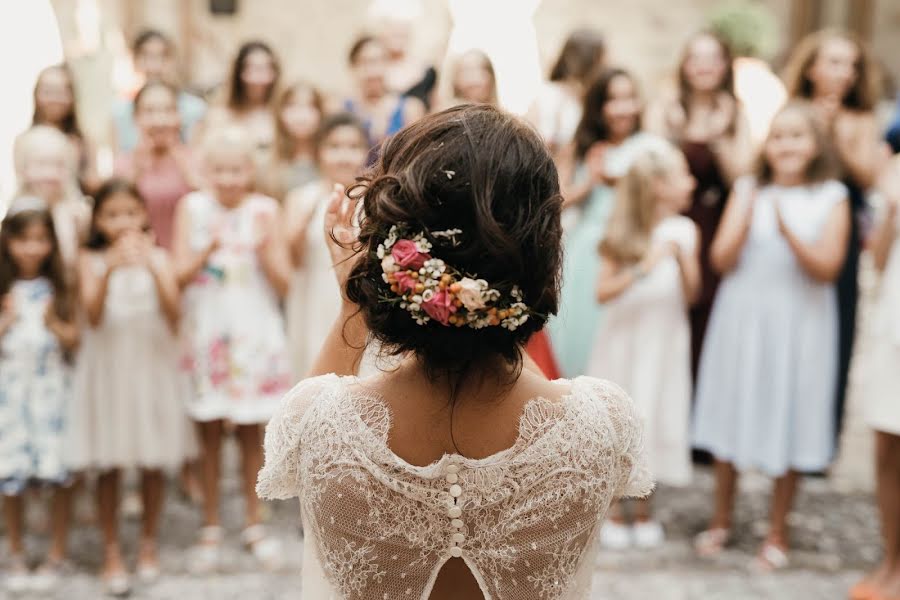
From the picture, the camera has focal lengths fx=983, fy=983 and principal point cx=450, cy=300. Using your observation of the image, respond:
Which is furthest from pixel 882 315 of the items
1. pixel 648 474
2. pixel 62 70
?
pixel 62 70

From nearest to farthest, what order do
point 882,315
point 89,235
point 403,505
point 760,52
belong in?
point 403,505
point 882,315
point 89,235
point 760,52

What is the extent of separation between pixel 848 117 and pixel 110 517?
3296mm

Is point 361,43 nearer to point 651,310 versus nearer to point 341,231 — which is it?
point 651,310

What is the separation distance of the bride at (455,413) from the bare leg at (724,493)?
2.40m

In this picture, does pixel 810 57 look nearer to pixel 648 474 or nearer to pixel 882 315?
pixel 882 315

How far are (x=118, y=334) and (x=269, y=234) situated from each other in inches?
25.6

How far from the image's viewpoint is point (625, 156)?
410 centimetres

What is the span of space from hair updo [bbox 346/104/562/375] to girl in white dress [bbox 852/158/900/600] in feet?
7.42

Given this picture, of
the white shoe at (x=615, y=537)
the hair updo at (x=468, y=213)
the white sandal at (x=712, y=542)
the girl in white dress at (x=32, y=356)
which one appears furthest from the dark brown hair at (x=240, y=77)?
the hair updo at (x=468, y=213)

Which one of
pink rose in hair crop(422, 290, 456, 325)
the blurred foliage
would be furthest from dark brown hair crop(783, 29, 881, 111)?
pink rose in hair crop(422, 290, 456, 325)

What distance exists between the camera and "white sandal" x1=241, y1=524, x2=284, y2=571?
3559 mm

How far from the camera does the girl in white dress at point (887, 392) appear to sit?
3242 millimetres

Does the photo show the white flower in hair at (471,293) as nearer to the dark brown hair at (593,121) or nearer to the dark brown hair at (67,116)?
the dark brown hair at (593,121)

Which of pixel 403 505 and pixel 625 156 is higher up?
pixel 625 156
